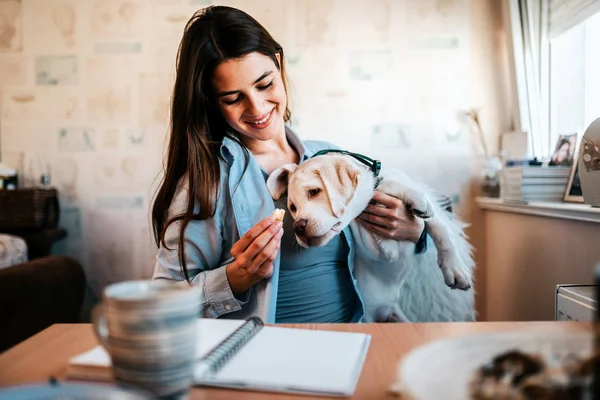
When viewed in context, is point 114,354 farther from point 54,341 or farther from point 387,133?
point 387,133

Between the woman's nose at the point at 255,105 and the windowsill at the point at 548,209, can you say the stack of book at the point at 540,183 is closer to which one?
the windowsill at the point at 548,209

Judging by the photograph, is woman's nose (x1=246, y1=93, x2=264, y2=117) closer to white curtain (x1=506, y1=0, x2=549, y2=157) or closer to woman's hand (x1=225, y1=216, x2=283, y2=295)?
woman's hand (x1=225, y1=216, x2=283, y2=295)

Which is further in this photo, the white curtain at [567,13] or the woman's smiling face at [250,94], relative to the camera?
the white curtain at [567,13]

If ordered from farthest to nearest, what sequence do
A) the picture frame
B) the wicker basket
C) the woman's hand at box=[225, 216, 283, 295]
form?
the wicker basket < the picture frame < the woman's hand at box=[225, 216, 283, 295]

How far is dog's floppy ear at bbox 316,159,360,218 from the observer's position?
124cm

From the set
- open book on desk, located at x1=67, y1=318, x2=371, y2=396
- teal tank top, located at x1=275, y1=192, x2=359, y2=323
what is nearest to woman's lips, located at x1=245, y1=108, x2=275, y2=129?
teal tank top, located at x1=275, y1=192, x2=359, y2=323

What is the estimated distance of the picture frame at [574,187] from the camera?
151 cm

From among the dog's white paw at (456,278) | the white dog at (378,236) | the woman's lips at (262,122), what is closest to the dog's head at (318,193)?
the white dog at (378,236)

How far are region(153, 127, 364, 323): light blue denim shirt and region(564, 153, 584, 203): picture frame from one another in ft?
2.45

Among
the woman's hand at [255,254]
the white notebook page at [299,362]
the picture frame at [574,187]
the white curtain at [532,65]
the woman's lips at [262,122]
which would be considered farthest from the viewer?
the white curtain at [532,65]

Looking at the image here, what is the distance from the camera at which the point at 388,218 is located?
4.18 ft

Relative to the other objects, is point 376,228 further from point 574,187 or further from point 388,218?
point 574,187

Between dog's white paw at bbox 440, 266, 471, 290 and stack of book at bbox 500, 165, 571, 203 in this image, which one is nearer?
dog's white paw at bbox 440, 266, 471, 290

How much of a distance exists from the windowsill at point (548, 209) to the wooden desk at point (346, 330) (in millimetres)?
593
